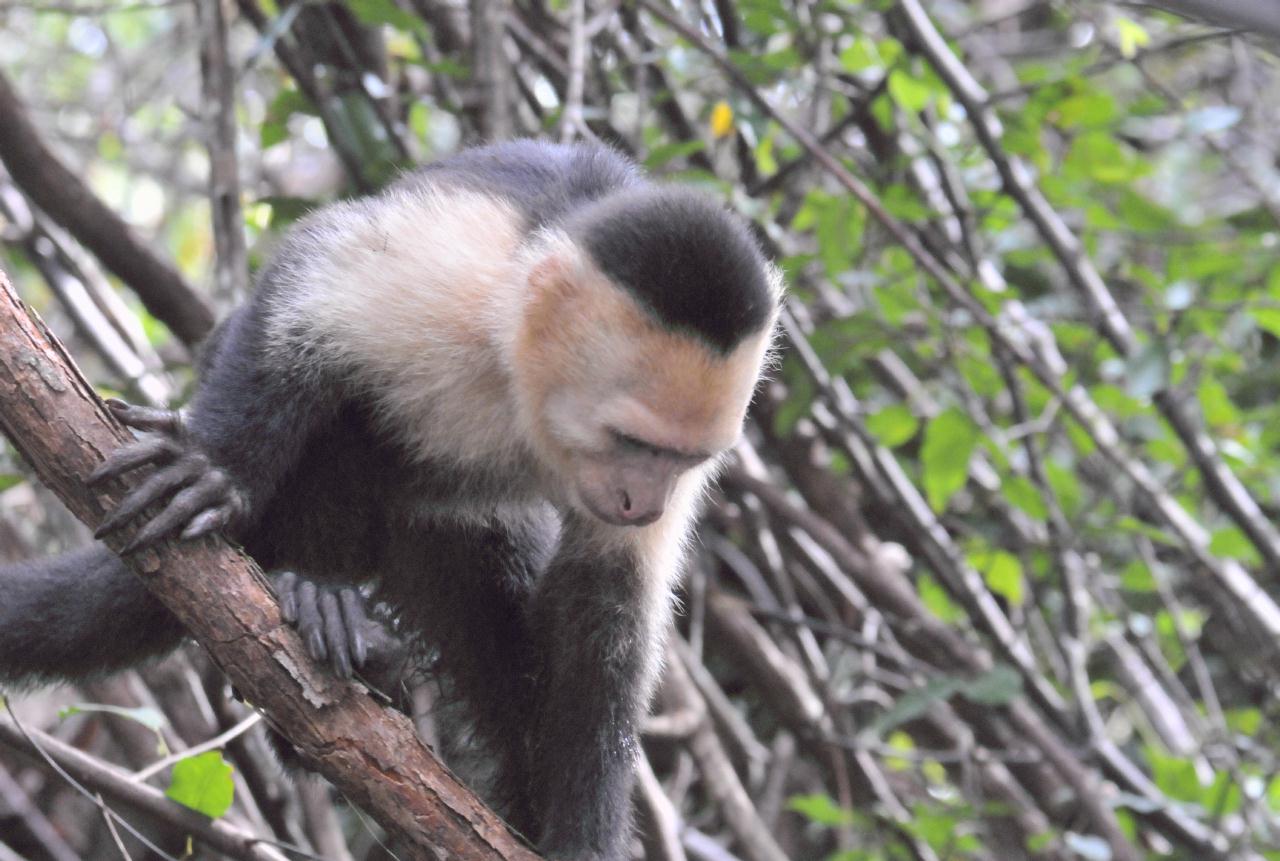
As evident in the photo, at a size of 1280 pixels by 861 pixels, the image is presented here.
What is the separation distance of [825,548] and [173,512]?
2.66 m

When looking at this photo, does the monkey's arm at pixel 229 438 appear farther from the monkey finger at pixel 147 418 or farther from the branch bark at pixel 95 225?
the branch bark at pixel 95 225

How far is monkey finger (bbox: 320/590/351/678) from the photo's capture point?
1823 millimetres

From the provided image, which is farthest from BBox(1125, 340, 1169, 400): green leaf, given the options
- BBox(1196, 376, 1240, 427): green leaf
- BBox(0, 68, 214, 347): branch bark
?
BBox(0, 68, 214, 347): branch bark

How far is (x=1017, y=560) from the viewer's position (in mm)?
4195

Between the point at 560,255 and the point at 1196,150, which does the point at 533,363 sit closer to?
the point at 560,255

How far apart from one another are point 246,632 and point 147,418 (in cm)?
47

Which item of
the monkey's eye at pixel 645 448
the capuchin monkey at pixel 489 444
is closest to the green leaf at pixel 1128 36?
the capuchin monkey at pixel 489 444

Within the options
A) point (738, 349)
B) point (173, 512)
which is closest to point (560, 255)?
point (738, 349)

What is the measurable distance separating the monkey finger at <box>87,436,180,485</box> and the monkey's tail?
1.19 ft

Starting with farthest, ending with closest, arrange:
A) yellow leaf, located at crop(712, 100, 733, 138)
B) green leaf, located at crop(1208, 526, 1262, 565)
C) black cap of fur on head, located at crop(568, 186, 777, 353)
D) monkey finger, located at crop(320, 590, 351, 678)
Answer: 1. yellow leaf, located at crop(712, 100, 733, 138)
2. green leaf, located at crop(1208, 526, 1262, 565)
3. black cap of fur on head, located at crop(568, 186, 777, 353)
4. monkey finger, located at crop(320, 590, 351, 678)

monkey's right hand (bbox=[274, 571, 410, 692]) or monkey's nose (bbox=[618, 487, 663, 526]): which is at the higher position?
monkey's right hand (bbox=[274, 571, 410, 692])

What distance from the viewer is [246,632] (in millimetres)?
1760

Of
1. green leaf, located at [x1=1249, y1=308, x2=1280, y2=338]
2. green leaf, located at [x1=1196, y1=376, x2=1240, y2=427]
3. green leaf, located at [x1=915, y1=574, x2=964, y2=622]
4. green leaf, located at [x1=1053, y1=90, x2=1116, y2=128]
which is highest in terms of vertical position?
green leaf, located at [x1=1053, y1=90, x2=1116, y2=128]

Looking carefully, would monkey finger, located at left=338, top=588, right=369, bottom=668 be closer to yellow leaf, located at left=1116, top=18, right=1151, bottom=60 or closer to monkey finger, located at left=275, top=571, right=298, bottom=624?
monkey finger, located at left=275, top=571, right=298, bottom=624
